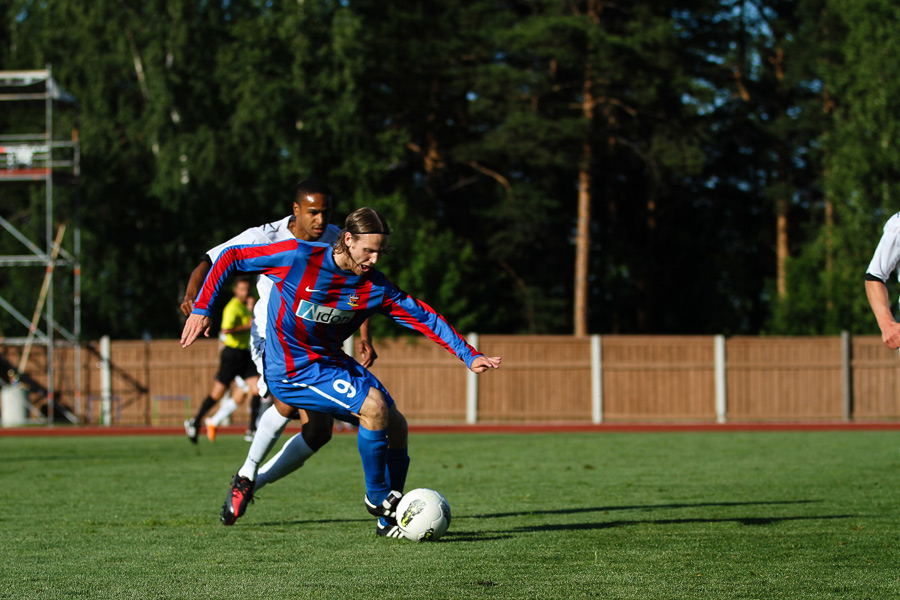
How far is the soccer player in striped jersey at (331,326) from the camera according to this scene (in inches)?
239

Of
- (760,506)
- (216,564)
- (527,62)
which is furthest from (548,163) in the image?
(216,564)

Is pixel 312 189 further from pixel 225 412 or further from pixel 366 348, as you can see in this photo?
pixel 225 412

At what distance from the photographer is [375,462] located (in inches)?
245

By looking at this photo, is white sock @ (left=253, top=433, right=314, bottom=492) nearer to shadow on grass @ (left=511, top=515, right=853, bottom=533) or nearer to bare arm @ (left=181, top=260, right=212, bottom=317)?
bare arm @ (left=181, top=260, right=212, bottom=317)

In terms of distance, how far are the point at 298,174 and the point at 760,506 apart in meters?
27.0

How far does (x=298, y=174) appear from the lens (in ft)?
109

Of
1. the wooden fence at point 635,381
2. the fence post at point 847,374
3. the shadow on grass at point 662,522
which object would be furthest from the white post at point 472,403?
the shadow on grass at point 662,522

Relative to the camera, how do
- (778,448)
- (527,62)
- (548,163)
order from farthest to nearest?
1. (527,62)
2. (548,163)
3. (778,448)

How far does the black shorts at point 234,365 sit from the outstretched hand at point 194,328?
25.8 feet

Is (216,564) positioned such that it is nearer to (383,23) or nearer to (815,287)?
(815,287)

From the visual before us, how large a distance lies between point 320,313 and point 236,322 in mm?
7958

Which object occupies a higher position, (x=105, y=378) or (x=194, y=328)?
(x=194, y=328)

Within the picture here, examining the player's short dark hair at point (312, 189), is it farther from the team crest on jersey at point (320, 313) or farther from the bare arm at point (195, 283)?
the team crest on jersey at point (320, 313)

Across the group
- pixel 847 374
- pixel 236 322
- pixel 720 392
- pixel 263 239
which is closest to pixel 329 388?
pixel 263 239
